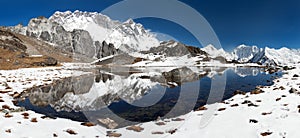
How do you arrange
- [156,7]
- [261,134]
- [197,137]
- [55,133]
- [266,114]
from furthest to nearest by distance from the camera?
[156,7] → [266,114] → [55,133] → [197,137] → [261,134]

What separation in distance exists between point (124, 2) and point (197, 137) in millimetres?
12735

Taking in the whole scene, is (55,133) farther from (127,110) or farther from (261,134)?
(261,134)

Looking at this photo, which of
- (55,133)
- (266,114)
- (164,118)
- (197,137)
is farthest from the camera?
(164,118)

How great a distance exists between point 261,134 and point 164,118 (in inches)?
318

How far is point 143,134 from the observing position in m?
14.4

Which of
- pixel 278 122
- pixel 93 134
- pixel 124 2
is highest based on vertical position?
pixel 124 2

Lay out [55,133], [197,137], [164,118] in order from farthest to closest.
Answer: [164,118]
[55,133]
[197,137]

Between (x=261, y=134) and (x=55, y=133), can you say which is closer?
(x=261, y=134)

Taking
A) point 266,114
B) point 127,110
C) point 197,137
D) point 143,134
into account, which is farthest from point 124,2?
point 266,114

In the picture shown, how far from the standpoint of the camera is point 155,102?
2525 cm

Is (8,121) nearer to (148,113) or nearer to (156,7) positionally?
(148,113)

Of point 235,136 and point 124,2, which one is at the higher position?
point 124,2

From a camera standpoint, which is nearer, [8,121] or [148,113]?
[8,121]

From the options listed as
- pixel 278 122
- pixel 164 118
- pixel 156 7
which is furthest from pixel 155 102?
pixel 278 122
